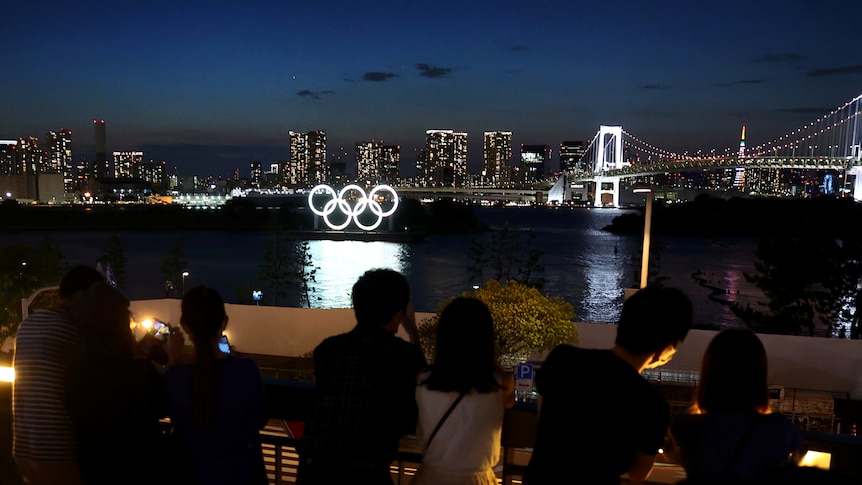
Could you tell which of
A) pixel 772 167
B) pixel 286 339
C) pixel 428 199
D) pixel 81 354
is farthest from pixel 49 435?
pixel 428 199

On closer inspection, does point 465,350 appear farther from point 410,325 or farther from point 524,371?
point 524,371

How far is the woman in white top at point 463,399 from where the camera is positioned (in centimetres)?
125

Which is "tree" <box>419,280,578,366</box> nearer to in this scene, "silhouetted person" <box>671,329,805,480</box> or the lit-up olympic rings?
"silhouetted person" <box>671,329,805,480</box>

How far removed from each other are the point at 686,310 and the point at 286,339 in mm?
9842

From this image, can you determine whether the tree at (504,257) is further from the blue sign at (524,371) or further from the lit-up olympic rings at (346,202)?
the blue sign at (524,371)

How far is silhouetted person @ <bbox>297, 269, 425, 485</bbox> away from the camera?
127 centimetres

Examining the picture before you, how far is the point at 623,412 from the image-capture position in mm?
1144

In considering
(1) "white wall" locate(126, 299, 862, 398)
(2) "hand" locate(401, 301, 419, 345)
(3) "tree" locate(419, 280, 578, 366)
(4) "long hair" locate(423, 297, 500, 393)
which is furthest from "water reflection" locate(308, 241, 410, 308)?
(4) "long hair" locate(423, 297, 500, 393)

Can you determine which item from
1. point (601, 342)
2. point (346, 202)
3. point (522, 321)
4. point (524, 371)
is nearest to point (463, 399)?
point (524, 371)

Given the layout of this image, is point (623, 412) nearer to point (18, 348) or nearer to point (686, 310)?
point (686, 310)

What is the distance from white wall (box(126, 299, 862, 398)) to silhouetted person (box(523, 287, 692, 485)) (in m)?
8.05

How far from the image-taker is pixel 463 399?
127cm

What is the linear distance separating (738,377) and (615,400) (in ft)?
0.73

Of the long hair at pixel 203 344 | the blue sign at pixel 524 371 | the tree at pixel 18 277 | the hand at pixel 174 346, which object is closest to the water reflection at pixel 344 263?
the tree at pixel 18 277
